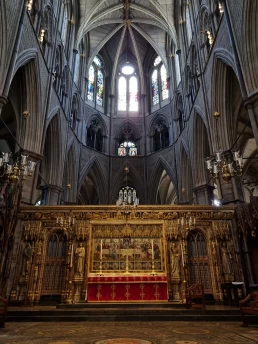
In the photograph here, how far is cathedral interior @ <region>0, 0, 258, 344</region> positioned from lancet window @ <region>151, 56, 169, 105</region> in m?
2.08

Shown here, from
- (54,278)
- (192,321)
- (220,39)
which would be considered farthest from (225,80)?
(54,278)

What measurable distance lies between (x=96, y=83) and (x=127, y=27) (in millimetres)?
6993

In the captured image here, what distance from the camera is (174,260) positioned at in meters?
11.0

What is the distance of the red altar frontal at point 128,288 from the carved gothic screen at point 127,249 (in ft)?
2.56

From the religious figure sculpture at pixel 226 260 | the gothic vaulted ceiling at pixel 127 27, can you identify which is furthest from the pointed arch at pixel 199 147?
the gothic vaulted ceiling at pixel 127 27

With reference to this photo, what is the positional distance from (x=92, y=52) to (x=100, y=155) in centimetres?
1113

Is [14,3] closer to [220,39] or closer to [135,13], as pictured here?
[220,39]

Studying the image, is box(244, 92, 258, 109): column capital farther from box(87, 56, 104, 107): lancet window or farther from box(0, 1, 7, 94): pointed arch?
box(87, 56, 104, 107): lancet window

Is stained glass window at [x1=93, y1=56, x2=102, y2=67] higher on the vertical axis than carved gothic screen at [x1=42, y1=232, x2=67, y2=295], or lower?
higher

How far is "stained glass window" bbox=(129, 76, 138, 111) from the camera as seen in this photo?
29.1 m

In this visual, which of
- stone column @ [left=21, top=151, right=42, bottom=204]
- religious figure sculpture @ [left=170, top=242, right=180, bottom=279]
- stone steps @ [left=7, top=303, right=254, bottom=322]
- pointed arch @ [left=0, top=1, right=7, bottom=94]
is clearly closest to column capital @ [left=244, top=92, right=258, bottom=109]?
religious figure sculpture @ [left=170, top=242, right=180, bottom=279]

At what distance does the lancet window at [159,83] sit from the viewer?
27719mm

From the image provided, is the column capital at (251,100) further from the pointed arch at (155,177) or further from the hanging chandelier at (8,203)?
the pointed arch at (155,177)

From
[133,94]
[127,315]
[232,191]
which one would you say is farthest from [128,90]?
[127,315]
